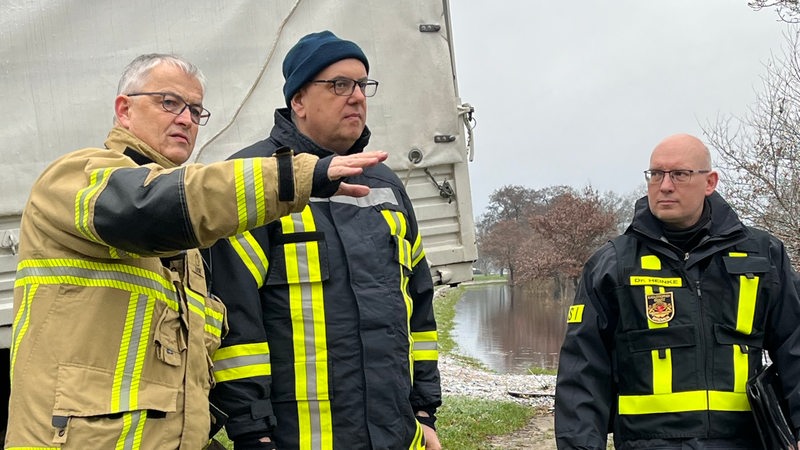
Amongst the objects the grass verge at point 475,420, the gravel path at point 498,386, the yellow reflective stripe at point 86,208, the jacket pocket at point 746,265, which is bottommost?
the gravel path at point 498,386

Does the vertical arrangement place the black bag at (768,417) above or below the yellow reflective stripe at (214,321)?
below

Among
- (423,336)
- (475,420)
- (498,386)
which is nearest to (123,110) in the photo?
(423,336)

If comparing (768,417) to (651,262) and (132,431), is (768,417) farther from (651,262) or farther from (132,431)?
(132,431)

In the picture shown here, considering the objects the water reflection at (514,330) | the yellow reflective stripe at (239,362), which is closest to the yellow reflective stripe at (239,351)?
the yellow reflective stripe at (239,362)

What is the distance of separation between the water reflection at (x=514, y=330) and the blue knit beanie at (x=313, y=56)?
1435cm

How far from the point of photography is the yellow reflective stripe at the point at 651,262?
10.8 ft

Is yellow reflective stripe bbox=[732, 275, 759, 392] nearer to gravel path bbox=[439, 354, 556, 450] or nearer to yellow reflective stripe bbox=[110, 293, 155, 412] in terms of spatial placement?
yellow reflective stripe bbox=[110, 293, 155, 412]

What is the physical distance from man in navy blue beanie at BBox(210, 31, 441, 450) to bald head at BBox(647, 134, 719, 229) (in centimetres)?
122

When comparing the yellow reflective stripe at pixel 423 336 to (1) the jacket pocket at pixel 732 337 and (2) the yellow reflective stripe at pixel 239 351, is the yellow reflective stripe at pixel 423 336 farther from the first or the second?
(1) the jacket pocket at pixel 732 337

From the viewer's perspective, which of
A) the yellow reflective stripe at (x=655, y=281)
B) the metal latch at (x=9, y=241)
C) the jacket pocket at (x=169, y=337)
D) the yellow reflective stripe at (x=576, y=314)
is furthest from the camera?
the metal latch at (x=9, y=241)

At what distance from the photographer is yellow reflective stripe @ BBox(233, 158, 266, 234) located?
1879 mm

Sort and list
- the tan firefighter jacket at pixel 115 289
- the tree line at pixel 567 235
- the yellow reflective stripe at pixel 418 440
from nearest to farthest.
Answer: the tan firefighter jacket at pixel 115 289, the yellow reflective stripe at pixel 418 440, the tree line at pixel 567 235

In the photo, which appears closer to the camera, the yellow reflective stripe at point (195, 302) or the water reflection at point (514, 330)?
the yellow reflective stripe at point (195, 302)

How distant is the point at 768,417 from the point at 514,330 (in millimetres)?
24758
